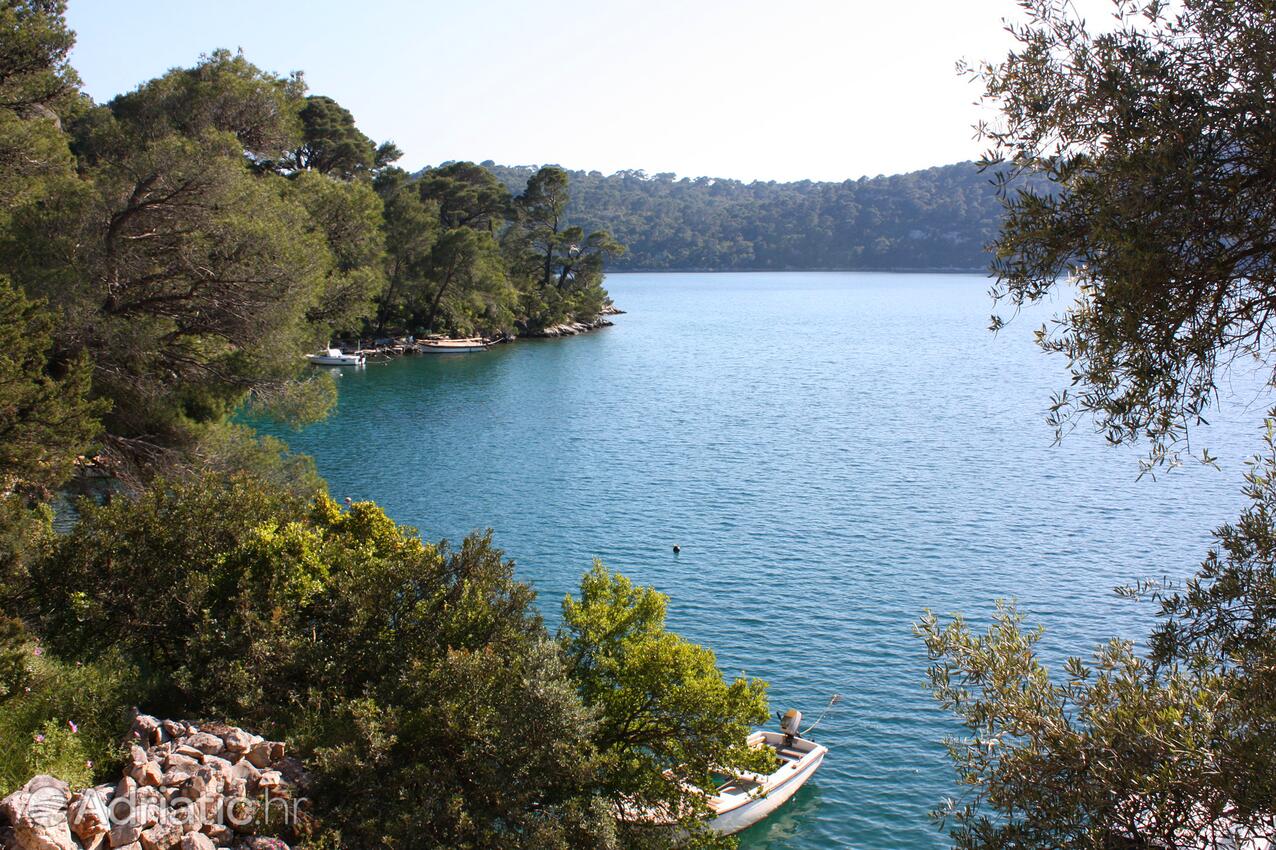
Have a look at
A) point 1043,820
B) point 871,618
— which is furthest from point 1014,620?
point 871,618

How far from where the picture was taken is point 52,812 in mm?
8352

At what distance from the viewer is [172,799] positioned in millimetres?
9211

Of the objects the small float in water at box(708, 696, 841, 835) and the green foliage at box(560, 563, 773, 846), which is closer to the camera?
the green foliage at box(560, 563, 773, 846)

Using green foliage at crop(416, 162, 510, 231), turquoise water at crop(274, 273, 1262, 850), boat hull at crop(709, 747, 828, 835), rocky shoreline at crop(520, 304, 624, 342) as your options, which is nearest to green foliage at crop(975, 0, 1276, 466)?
turquoise water at crop(274, 273, 1262, 850)

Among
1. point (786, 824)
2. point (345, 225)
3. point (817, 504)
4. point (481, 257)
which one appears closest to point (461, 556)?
point (786, 824)

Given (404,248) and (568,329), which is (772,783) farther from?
(568,329)

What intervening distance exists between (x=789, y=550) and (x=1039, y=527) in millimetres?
8351

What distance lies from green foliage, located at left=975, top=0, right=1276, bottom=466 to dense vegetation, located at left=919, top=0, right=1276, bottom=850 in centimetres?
1

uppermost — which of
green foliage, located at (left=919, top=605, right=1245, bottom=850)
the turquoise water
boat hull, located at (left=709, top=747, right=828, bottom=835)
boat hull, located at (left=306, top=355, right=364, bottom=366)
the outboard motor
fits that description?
green foliage, located at (left=919, top=605, right=1245, bottom=850)

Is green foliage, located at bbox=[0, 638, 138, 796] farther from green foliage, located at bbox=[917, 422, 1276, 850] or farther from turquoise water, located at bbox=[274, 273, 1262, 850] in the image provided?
turquoise water, located at bbox=[274, 273, 1262, 850]

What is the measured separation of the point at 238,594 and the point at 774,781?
9065mm

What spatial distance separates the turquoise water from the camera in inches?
778

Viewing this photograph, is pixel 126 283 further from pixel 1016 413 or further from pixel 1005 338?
pixel 1005 338

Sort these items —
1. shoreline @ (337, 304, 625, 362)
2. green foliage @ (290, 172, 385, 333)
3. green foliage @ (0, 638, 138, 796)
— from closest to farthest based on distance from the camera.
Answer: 1. green foliage @ (0, 638, 138, 796)
2. green foliage @ (290, 172, 385, 333)
3. shoreline @ (337, 304, 625, 362)
